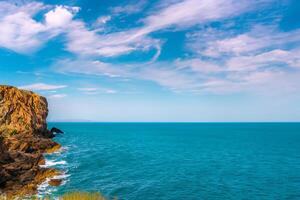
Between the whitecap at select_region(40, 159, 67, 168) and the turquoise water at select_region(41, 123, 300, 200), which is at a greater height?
the whitecap at select_region(40, 159, 67, 168)

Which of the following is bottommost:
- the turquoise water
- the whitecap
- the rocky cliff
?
the turquoise water

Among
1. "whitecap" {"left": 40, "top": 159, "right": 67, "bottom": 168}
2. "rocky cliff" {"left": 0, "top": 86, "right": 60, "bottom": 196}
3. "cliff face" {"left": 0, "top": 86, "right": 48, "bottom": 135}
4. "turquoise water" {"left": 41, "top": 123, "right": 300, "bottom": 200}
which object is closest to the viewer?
"turquoise water" {"left": 41, "top": 123, "right": 300, "bottom": 200}

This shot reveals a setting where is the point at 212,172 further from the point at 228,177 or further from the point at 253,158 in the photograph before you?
the point at 253,158

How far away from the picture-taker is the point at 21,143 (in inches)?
2761

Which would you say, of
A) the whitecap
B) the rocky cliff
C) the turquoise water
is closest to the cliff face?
the rocky cliff

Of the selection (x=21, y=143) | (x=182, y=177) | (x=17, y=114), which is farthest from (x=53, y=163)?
(x=182, y=177)

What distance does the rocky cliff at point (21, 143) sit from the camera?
44.6m

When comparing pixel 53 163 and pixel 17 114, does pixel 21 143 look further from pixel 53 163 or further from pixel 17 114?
pixel 17 114

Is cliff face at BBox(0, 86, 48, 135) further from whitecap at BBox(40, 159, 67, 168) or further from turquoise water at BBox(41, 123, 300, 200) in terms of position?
whitecap at BBox(40, 159, 67, 168)

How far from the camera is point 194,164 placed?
68.4 meters

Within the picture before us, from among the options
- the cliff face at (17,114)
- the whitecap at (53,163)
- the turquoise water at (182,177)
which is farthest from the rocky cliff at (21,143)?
the turquoise water at (182,177)

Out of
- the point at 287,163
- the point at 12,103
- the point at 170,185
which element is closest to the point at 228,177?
the point at 170,185

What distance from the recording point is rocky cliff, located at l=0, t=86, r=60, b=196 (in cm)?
4462

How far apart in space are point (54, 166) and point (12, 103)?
124ft
